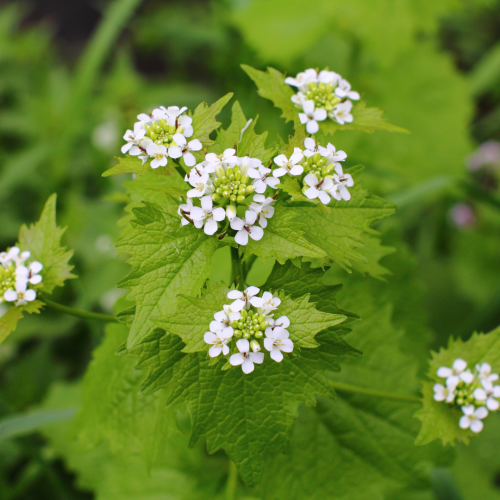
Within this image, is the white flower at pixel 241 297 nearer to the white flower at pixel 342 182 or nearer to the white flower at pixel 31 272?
the white flower at pixel 342 182

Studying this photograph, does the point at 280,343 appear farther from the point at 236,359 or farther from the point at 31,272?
the point at 31,272

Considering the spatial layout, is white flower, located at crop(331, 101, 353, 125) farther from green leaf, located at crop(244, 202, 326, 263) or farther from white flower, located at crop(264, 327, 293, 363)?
white flower, located at crop(264, 327, 293, 363)

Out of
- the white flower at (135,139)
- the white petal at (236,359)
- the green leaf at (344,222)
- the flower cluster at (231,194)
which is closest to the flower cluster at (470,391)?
the green leaf at (344,222)

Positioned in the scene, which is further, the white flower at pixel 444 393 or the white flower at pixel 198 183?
the white flower at pixel 444 393

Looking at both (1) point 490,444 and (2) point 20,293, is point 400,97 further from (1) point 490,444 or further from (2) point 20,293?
(2) point 20,293

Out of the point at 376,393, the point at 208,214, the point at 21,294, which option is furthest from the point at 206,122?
the point at 376,393

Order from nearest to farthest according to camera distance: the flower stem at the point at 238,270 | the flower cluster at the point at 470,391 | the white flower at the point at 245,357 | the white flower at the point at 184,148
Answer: the white flower at the point at 245,357 → the white flower at the point at 184,148 → the flower stem at the point at 238,270 → the flower cluster at the point at 470,391
